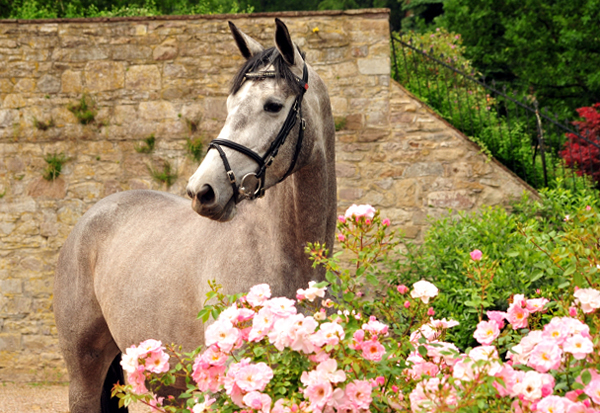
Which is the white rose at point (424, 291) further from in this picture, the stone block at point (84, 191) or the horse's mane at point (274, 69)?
the stone block at point (84, 191)

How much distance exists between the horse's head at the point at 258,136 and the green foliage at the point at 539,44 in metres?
14.2

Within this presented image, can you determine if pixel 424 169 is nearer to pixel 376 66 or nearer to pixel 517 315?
pixel 376 66

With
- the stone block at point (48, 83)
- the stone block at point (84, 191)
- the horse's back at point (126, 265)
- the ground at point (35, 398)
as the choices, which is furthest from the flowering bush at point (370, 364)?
the stone block at point (48, 83)

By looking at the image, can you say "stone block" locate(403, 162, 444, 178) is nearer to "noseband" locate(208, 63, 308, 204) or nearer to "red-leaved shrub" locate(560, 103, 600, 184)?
"red-leaved shrub" locate(560, 103, 600, 184)

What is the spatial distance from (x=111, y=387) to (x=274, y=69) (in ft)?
7.56

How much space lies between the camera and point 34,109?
22.2 ft

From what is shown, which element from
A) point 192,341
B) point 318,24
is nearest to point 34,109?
point 318,24

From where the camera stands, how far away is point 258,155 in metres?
2.19

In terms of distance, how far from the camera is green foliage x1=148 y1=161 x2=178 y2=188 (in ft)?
21.9

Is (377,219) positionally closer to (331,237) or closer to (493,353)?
(493,353)

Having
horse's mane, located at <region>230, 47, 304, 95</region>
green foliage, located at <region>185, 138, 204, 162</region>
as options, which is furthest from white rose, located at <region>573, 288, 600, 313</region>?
green foliage, located at <region>185, 138, 204, 162</region>

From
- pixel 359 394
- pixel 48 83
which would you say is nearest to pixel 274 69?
pixel 359 394

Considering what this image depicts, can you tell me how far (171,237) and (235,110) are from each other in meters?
1.02

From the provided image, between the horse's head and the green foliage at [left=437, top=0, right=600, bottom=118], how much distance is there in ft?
46.5
